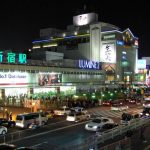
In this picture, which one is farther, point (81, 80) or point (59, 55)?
point (59, 55)

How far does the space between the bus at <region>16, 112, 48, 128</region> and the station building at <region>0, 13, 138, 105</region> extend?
23474 mm

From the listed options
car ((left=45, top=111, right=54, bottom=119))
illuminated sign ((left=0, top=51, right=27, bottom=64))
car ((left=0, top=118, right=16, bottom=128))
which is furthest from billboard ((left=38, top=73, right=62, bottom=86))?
car ((left=0, top=118, right=16, bottom=128))

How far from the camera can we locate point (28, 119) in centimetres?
3266

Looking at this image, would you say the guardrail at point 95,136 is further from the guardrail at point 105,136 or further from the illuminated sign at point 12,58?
the illuminated sign at point 12,58

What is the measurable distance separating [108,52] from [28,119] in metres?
71.0

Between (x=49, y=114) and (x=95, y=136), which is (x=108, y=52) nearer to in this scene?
(x=49, y=114)

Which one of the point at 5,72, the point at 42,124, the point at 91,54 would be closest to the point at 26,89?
the point at 5,72

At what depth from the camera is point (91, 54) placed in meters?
106

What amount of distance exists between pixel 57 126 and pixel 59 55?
6905cm

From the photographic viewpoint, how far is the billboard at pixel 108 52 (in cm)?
9938

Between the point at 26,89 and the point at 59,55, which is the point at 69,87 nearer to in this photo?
the point at 26,89

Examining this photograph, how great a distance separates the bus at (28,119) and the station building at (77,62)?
2347 cm

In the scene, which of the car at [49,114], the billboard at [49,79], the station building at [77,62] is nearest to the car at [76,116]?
the car at [49,114]

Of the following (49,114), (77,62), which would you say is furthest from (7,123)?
(77,62)
